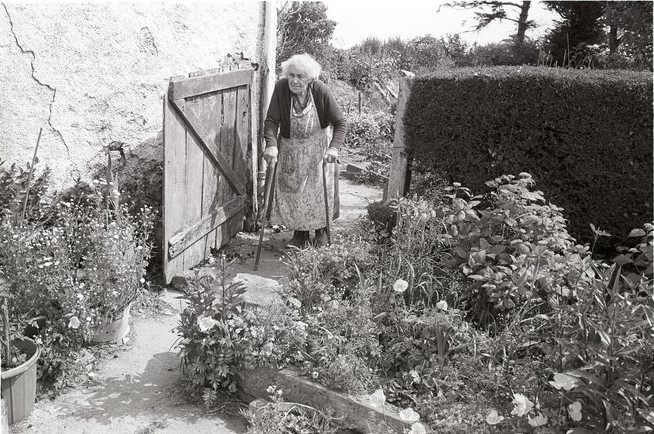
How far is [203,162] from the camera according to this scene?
5734mm

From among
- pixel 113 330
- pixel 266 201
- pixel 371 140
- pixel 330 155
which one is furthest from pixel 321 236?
pixel 371 140

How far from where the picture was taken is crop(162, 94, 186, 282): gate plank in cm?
496

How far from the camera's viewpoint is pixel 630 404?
2744 mm

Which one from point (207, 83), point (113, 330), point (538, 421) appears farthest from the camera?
point (207, 83)

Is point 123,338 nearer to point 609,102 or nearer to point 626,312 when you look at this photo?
point 626,312

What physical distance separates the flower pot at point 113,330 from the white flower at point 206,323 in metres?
1.01

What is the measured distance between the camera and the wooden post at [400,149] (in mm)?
6309

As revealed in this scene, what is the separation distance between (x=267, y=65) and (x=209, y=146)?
1606mm

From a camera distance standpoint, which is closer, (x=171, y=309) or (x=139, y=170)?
(x=171, y=309)

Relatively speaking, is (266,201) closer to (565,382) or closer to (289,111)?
(289,111)

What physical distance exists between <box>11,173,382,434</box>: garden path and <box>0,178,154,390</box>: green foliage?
0.22 meters

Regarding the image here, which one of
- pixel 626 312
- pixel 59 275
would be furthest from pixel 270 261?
pixel 626 312

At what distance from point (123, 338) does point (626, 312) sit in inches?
127

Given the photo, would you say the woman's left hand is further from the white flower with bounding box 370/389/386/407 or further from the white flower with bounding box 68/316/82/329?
the white flower with bounding box 370/389/386/407
